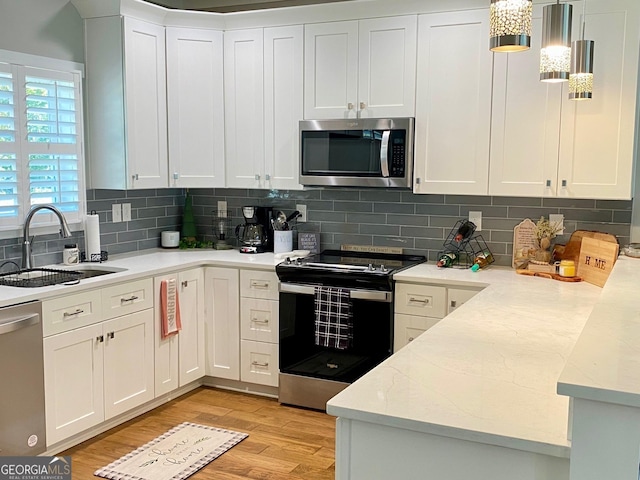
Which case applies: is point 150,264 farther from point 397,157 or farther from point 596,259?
point 596,259

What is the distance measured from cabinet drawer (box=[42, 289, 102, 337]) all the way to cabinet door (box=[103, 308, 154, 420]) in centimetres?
13

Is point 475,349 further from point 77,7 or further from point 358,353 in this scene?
point 77,7

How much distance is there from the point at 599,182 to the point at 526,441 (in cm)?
255

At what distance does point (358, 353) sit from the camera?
412 cm

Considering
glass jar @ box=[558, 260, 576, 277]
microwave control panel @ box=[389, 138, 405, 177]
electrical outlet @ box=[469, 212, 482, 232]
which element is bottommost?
glass jar @ box=[558, 260, 576, 277]

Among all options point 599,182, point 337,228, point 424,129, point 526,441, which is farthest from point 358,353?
point 526,441

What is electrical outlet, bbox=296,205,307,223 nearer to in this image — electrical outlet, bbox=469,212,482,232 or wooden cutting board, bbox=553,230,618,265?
electrical outlet, bbox=469,212,482,232

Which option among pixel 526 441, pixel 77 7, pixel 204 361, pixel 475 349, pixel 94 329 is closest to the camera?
pixel 526 441

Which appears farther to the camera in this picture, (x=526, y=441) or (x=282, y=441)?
(x=282, y=441)

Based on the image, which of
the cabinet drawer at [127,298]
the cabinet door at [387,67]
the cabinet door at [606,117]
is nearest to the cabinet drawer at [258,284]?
the cabinet drawer at [127,298]

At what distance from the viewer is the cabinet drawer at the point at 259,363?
14.7ft

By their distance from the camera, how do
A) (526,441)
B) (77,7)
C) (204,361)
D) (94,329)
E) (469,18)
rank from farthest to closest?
(204,361)
(77,7)
(469,18)
(94,329)
(526,441)

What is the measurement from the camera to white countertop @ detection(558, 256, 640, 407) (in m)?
1.50

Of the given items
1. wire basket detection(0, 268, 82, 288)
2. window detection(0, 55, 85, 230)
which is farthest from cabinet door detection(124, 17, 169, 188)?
wire basket detection(0, 268, 82, 288)
